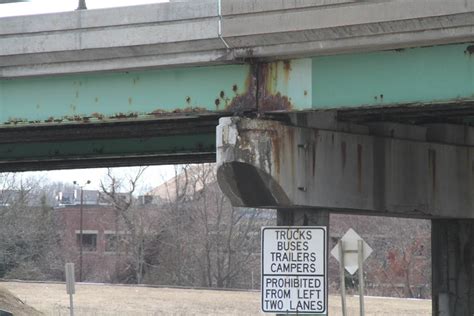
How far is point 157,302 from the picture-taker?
44344mm

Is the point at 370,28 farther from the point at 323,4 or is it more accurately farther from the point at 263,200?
the point at 263,200

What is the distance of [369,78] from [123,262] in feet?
226

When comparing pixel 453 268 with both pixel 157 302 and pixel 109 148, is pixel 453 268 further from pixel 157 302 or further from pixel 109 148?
pixel 157 302

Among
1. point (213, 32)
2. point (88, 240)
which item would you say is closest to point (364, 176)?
point (213, 32)

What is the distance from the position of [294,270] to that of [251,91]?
2.43 meters

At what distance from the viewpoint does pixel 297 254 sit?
1036 centimetres

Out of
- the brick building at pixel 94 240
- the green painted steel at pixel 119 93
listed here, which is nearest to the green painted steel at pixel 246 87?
the green painted steel at pixel 119 93

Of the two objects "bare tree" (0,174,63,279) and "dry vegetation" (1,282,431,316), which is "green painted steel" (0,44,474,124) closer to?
"dry vegetation" (1,282,431,316)

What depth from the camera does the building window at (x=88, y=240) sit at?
267ft

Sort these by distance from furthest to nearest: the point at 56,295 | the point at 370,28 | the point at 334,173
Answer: the point at 56,295
the point at 334,173
the point at 370,28

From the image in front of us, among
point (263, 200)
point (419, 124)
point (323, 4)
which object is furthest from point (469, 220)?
point (323, 4)

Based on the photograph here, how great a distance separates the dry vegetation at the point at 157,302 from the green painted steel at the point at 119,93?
23.5m

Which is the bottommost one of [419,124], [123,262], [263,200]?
[123,262]

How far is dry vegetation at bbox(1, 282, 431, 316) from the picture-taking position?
3953 centimetres
